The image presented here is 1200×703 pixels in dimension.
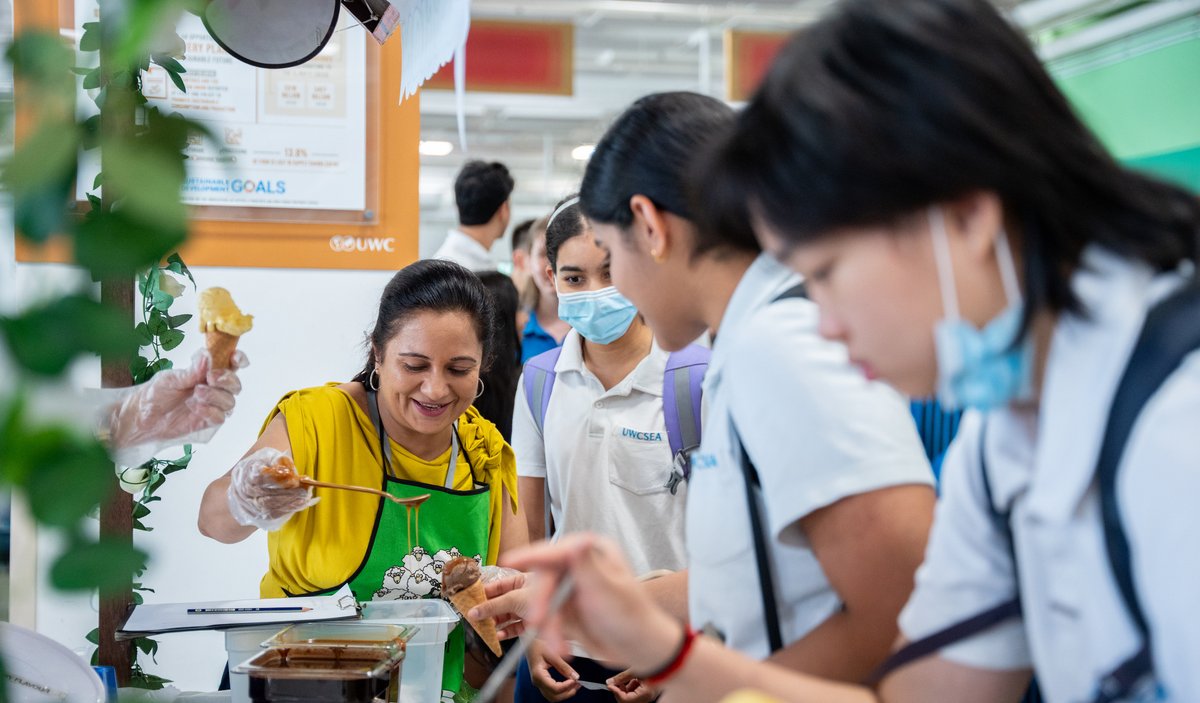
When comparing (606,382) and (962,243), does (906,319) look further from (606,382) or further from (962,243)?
(606,382)

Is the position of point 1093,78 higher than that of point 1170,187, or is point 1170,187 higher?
point 1093,78

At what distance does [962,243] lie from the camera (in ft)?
3.24

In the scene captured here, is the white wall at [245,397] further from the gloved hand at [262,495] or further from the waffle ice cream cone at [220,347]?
the waffle ice cream cone at [220,347]

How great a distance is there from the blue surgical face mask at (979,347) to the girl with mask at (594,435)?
1720 mm

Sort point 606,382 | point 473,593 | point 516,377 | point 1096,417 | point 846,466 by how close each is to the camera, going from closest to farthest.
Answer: point 1096,417 < point 846,466 < point 473,593 < point 606,382 < point 516,377

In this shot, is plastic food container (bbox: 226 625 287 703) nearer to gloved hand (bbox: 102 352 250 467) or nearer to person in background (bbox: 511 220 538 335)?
gloved hand (bbox: 102 352 250 467)

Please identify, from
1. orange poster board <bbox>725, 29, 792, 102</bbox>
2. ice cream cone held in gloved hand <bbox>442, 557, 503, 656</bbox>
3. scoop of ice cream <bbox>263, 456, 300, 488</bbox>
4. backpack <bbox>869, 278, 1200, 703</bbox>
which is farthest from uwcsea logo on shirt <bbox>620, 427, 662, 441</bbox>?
orange poster board <bbox>725, 29, 792, 102</bbox>

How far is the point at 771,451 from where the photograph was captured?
4.26 ft

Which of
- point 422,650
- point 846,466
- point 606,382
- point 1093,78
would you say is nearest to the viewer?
point 846,466

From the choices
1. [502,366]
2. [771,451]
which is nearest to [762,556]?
[771,451]

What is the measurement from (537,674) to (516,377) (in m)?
1.86

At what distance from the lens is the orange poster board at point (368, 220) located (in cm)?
339

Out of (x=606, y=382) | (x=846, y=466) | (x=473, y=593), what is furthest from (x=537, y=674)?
(x=846, y=466)

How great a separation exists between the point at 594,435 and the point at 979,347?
1905 millimetres
